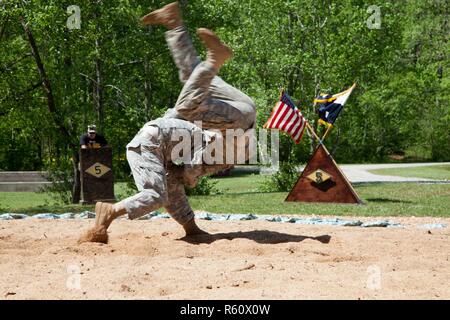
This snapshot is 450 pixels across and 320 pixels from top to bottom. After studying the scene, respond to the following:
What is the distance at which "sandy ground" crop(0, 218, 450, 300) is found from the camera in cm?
470

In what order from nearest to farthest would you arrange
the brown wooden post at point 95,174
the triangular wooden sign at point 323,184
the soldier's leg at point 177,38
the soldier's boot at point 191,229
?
the soldier's leg at point 177,38 → the soldier's boot at point 191,229 → the triangular wooden sign at point 323,184 → the brown wooden post at point 95,174

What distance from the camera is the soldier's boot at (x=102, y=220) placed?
21.6ft

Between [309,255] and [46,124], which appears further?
[46,124]

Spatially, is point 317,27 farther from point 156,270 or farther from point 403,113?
point 403,113

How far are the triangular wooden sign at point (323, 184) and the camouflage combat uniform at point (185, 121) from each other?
235 inches

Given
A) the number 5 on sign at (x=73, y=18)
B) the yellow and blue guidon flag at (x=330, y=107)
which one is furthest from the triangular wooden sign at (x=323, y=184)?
the number 5 on sign at (x=73, y=18)

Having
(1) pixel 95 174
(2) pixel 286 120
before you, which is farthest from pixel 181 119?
(1) pixel 95 174

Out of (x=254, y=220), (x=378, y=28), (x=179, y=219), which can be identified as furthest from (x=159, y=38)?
(x=179, y=219)

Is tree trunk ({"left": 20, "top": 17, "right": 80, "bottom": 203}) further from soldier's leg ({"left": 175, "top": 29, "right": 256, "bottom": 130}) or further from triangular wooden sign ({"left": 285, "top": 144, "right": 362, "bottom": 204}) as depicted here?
soldier's leg ({"left": 175, "top": 29, "right": 256, "bottom": 130})

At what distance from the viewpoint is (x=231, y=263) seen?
5.79 metres

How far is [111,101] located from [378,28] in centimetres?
726

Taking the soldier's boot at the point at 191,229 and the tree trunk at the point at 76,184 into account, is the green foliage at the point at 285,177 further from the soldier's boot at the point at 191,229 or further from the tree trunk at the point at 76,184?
the soldier's boot at the point at 191,229

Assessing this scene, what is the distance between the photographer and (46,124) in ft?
50.6

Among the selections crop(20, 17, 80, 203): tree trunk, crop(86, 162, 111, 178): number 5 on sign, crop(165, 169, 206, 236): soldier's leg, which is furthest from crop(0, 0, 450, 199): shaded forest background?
crop(165, 169, 206, 236): soldier's leg
